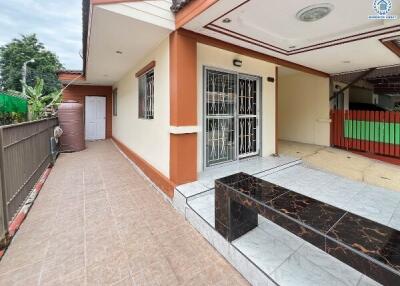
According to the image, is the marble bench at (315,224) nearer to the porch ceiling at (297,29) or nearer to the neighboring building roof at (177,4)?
the porch ceiling at (297,29)

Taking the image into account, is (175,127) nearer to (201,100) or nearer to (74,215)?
(201,100)

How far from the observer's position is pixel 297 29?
3.94 meters

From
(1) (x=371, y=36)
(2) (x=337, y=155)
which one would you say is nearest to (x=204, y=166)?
(1) (x=371, y=36)

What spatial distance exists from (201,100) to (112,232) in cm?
290

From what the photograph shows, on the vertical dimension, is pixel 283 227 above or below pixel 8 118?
below

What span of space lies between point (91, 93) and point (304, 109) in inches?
411

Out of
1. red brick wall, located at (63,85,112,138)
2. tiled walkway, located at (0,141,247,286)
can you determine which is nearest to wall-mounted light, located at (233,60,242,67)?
tiled walkway, located at (0,141,247,286)

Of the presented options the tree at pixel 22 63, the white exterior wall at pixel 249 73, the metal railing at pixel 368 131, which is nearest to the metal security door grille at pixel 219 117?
the white exterior wall at pixel 249 73

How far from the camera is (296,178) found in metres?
4.68

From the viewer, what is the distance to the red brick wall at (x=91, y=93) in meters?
10.9

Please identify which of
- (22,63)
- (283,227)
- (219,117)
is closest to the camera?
(283,227)

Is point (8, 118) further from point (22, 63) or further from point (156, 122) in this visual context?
point (22, 63)

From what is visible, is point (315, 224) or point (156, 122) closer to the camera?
point (315, 224)

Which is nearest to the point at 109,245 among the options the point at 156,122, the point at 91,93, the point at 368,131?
the point at 156,122
